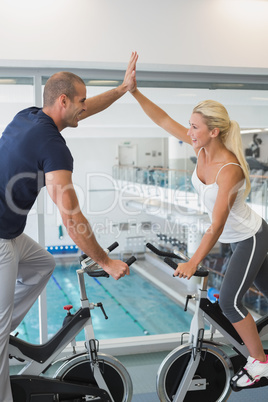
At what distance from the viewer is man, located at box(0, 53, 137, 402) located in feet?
6.59

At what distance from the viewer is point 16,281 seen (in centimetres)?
243

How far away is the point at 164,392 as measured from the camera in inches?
101

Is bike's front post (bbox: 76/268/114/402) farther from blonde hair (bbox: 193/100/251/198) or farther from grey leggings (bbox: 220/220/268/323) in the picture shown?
blonde hair (bbox: 193/100/251/198)

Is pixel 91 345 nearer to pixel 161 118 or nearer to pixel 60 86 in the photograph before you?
pixel 60 86

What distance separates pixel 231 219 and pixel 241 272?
29 cm

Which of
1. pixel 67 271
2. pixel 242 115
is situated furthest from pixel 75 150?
pixel 242 115

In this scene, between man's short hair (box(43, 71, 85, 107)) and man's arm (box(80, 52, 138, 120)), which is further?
man's arm (box(80, 52, 138, 120))

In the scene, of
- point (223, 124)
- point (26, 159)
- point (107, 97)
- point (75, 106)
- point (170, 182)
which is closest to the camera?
point (26, 159)

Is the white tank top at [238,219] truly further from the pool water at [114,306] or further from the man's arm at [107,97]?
the pool water at [114,306]

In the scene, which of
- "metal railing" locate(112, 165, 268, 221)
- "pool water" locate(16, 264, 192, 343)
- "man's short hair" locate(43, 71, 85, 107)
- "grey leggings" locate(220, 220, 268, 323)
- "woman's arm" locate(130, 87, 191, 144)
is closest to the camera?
"man's short hair" locate(43, 71, 85, 107)

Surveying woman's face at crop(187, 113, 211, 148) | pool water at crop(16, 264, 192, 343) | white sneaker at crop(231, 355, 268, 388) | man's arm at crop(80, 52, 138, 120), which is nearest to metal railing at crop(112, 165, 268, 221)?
pool water at crop(16, 264, 192, 343)

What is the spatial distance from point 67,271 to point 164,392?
156 cm

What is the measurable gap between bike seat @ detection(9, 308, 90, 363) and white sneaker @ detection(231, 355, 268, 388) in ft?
2.98

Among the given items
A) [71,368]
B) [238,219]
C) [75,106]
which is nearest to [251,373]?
[238,219]
